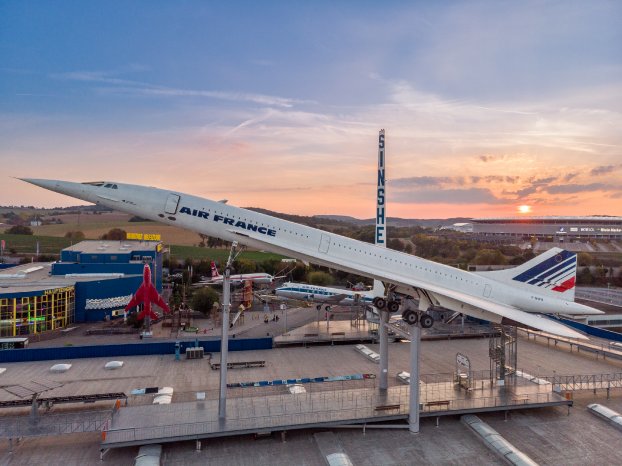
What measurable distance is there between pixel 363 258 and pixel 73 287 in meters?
32.9

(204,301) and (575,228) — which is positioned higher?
(575,228)

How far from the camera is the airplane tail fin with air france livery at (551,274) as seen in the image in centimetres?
2181

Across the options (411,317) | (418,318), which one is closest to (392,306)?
(411,317)

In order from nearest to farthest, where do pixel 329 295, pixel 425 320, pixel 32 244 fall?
1. pixel 425 320
2. pixel 329 295
3. pixel 32 244

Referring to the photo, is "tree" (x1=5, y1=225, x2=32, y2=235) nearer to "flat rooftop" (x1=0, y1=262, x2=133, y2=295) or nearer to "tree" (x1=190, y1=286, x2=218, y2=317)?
"flat rooftop" (x1=0, y1=262, x2=133, y2=295)

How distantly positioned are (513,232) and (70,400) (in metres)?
141

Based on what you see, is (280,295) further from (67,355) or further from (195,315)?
(67,355)

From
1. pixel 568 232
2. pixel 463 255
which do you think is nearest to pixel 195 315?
pixel 463 255

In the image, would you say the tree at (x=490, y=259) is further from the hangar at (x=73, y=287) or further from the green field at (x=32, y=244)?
the green field at (x=32, y=244)

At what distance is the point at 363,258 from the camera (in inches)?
804

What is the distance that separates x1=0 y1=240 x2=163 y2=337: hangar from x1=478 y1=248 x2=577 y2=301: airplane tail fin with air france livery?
36.8 m

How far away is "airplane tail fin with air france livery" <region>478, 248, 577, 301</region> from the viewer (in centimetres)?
2181

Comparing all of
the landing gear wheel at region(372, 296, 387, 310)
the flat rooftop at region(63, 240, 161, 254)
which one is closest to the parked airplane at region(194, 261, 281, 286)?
the flat rooftop at region(63, 240, 161, 254)

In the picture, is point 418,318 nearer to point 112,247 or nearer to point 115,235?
point 112,247
